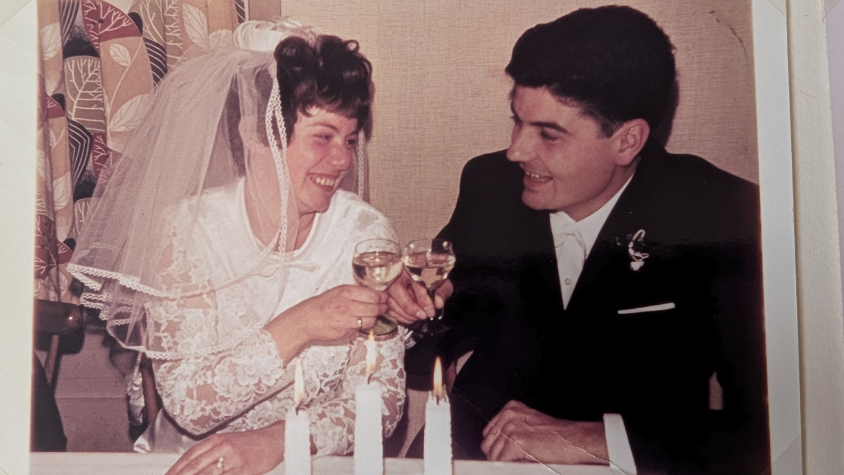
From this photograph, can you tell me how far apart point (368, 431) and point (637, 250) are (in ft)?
2.17

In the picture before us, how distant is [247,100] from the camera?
4.48 feet

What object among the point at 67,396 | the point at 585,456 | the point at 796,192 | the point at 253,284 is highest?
the point at 796,192

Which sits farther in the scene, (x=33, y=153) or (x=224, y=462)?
(x=33, y=153)

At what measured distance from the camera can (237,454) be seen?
1.37m

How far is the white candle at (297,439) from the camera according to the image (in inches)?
49.2

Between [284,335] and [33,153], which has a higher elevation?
[33,153]

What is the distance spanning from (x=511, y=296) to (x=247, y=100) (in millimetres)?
676

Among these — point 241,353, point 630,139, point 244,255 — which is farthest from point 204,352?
point 630,139

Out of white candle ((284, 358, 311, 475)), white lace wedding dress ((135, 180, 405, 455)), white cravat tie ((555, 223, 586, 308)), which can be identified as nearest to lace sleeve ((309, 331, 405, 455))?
white lace wedding dress ((135, 180, 405, 455))

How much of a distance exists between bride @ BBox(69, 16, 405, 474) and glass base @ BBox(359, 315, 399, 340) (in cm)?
2

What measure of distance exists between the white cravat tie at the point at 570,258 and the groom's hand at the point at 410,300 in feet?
0.77

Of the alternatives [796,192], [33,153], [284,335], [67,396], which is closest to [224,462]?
[284,335]

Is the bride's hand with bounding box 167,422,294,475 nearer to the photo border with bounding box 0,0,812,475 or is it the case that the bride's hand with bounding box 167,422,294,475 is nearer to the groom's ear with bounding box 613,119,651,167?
the photo border with bounding box 0,0,812,475

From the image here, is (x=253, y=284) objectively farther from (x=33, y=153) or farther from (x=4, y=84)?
(x=4, y=84)
